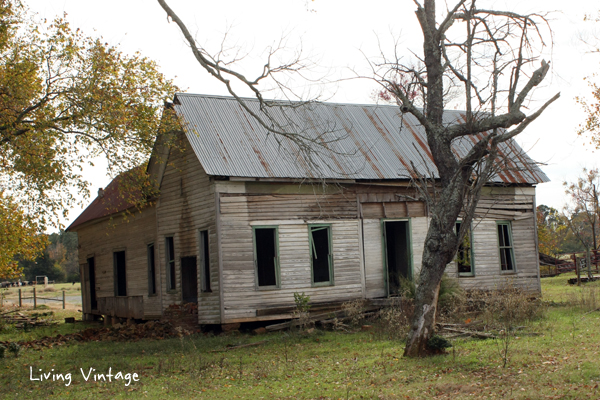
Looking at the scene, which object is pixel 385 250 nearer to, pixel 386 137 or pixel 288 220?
pixel 288 220

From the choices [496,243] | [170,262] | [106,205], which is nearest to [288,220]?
[170,262]

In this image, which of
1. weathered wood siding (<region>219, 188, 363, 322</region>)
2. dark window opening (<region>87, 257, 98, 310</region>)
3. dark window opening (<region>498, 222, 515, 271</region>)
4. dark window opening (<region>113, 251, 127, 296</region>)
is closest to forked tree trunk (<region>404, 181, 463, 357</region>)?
weathered wood siding (<region>219, 188, 363, 322</region>)

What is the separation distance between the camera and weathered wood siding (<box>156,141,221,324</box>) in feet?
51.2

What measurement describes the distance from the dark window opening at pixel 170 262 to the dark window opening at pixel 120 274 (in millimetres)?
4910

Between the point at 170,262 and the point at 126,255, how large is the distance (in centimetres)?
404

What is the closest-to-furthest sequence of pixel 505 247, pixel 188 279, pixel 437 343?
pixel 437 343, pixel 188 279, pixel 505 247

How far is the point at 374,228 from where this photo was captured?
Result: 17344 millimetres

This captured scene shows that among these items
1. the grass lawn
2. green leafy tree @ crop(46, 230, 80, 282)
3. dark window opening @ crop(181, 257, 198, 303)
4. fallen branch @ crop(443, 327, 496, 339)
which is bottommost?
the grass lawn

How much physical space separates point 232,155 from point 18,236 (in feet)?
30.2

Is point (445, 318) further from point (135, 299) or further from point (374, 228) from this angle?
point (135, 299)

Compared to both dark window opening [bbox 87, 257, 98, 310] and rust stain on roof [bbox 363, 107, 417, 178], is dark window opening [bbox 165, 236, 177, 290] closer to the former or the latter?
rust stain on roof [bbox 363, 107, 417, 178]

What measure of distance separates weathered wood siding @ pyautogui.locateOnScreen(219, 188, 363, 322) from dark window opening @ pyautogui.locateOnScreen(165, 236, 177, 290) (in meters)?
3.22

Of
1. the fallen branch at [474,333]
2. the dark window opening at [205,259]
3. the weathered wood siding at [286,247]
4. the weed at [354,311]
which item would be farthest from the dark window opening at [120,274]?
the fallen branch at [474,333]

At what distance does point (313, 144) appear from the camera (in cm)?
1783
